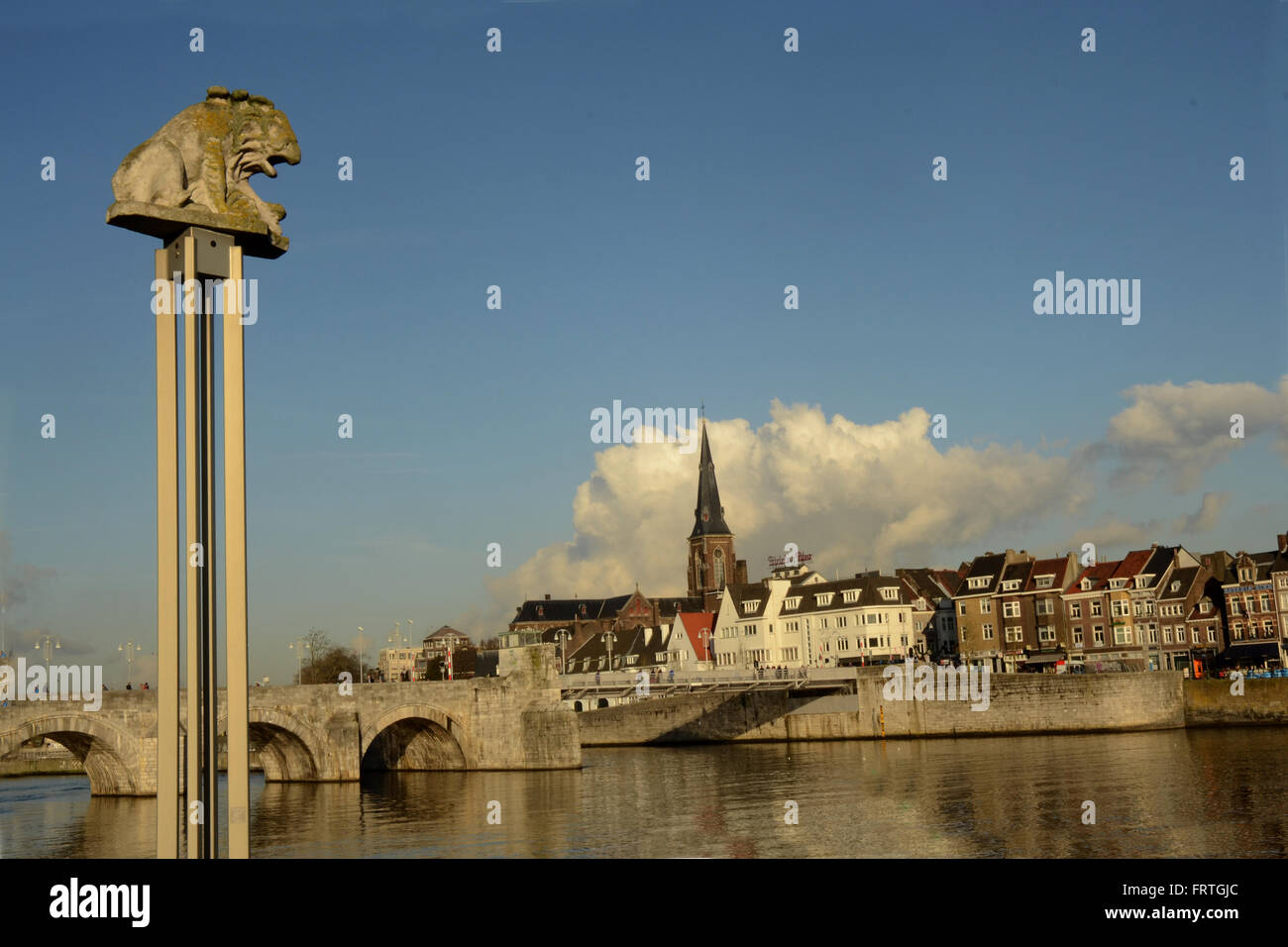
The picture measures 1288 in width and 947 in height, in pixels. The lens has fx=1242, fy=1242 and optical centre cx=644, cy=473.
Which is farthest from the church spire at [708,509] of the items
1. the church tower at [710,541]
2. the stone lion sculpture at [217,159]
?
the stone lion sculpture at [217,159]

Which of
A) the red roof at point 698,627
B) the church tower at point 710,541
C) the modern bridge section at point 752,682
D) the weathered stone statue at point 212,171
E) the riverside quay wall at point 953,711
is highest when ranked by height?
the church tower at point 710,541

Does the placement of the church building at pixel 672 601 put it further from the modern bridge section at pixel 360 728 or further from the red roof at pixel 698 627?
the modern bridge section at pixel 360 728

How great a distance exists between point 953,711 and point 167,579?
58445 millimetres

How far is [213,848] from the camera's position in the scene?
664cm

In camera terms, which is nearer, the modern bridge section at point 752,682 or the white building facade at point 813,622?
the modern bridge section at point 752,682

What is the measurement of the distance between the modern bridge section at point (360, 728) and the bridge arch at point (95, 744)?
0.05m

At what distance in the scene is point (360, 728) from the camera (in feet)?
152

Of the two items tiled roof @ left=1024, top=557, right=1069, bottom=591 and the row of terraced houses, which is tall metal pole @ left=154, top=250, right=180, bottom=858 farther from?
tiled roof @ left=1024, top=557, right=1069, bottom=591

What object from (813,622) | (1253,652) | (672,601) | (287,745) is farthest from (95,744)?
(672,601)

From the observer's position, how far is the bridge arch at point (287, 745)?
4519cm

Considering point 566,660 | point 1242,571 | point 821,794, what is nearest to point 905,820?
point 821,794
